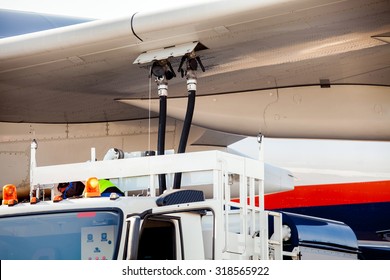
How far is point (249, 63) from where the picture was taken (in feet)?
26.8

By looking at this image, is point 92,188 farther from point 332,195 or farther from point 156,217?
point 332,195

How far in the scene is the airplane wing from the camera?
7.27m

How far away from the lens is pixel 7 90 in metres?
9.38

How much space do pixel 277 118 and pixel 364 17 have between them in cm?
157

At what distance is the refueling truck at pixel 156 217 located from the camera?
15.0ft

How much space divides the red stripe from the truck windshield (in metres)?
3.18

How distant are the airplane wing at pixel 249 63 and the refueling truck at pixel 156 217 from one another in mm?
2252

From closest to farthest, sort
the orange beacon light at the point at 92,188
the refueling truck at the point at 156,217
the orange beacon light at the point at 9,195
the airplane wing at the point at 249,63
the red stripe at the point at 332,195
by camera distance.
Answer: the refueling truck at the point at 156,217 < the orange beacon light at the point at 92,188 < the orange beacon light at the point at 9,195 < the airplane wing at the point at 249,63 < the red stripe at the point at 332,195

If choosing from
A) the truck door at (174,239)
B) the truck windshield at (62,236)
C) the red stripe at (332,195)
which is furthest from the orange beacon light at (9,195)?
the red stripe at (332,195)

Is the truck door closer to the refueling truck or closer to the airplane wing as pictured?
the refueling truck

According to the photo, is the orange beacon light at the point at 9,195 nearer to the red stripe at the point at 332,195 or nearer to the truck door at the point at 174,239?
the truck door at the point at 174,239

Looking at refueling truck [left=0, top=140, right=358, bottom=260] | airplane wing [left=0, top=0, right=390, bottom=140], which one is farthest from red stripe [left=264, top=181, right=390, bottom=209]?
refueling truck [left=0, top=140, right=358, bottom=260]

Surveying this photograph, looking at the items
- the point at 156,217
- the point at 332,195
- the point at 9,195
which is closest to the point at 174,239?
the point at 156,217
